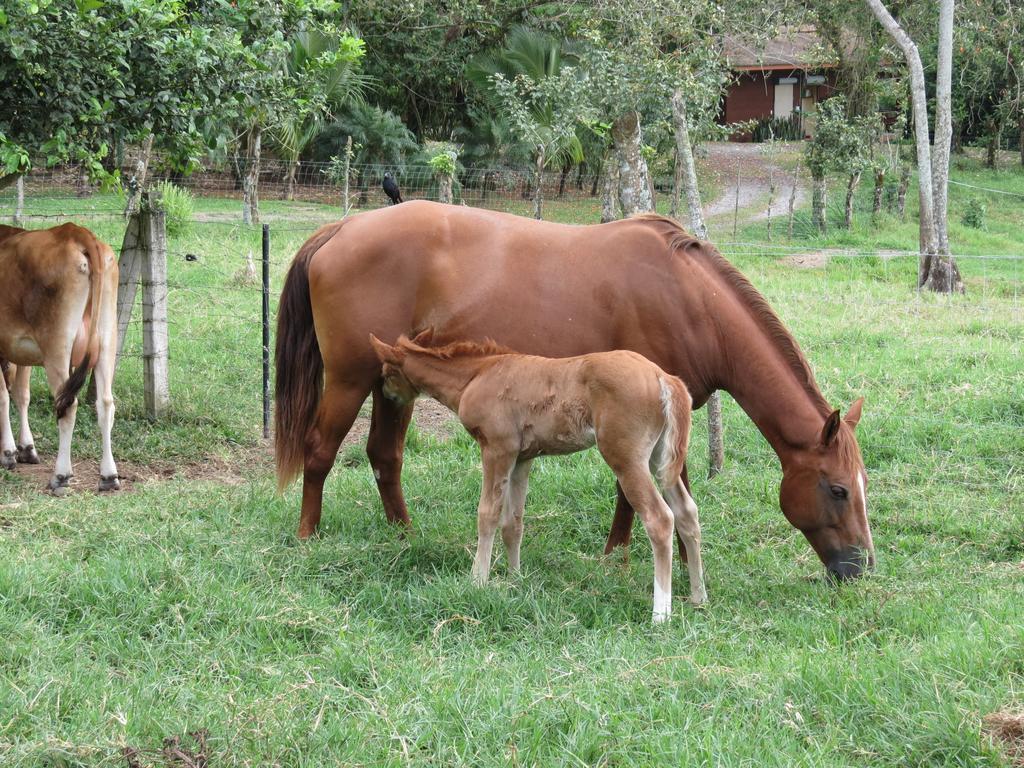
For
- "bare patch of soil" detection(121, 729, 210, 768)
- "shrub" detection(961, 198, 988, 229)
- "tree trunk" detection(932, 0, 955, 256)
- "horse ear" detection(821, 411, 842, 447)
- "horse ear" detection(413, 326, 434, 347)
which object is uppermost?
"tree trunk" detection(932, 0, 955, 256)

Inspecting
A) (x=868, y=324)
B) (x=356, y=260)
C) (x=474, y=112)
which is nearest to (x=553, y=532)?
(x=356, y=260)

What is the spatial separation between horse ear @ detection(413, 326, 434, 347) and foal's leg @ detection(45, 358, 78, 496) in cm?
272

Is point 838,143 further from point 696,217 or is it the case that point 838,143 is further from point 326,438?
point 326,438

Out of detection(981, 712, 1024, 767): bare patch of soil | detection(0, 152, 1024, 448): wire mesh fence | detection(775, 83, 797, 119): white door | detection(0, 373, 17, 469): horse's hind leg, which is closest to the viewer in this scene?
detection(981, 712, 1024, 767): bare patch of soil

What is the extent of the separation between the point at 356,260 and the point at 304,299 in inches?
22.3

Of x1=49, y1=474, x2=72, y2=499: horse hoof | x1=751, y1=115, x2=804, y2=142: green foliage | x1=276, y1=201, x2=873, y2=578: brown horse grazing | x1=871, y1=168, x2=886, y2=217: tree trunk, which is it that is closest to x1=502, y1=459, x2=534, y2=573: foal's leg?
x1=276, y1=201, x2=873, y2=578: brown horse grazing

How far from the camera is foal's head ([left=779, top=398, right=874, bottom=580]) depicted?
5250mm

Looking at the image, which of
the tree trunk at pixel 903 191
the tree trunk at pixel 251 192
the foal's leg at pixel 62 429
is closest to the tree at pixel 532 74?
the tree trunk at pixel 251 192

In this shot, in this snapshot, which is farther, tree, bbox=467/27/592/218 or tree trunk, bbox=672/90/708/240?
tree, bbox=467/27/592/218

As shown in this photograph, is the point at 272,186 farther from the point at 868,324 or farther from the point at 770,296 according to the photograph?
the point at 868,324

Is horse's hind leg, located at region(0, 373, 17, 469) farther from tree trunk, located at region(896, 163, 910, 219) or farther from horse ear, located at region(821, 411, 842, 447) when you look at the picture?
tree trunk, located at region(896, 163, 910, 219)

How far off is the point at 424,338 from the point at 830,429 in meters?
2.25

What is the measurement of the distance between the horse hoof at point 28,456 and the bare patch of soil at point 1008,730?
669 cm

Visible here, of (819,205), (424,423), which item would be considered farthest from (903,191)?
(424,423)
